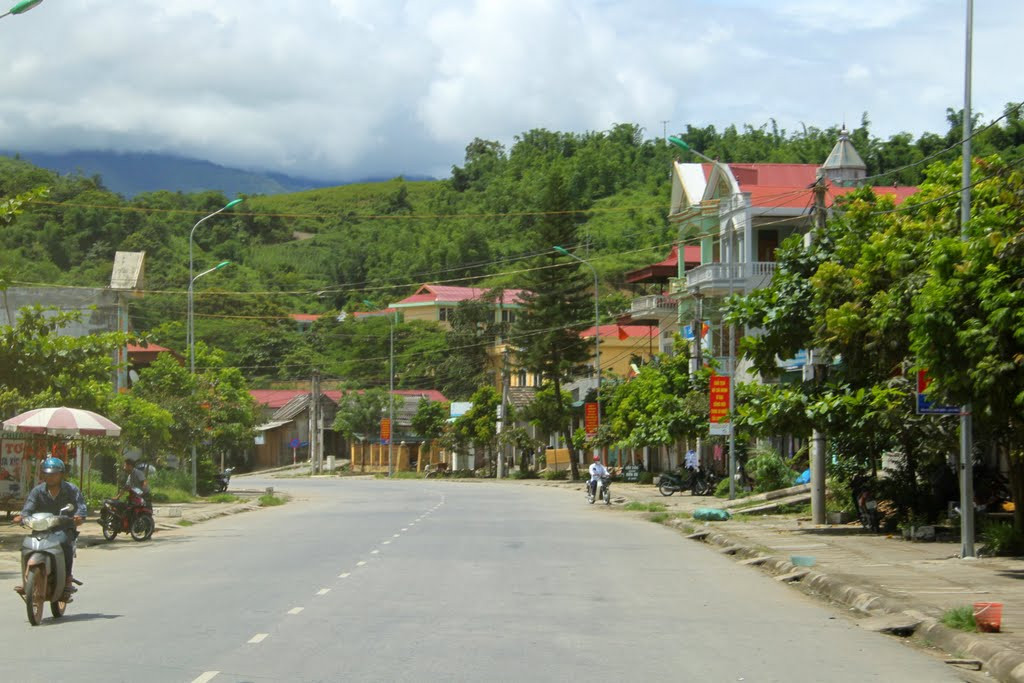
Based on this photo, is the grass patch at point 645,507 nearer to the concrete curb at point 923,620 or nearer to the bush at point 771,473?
the bush at point 771,473

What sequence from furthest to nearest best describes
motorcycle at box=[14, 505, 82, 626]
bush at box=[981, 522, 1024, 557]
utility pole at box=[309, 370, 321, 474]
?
utility pole at box=[309, 370, 321, 474]
bush at box=[981, 522, 1024, 557]
motorcycle at box=[14, 505, 82, 626]

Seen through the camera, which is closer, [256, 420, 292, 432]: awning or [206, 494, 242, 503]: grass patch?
[206, 494, 242, 503]: grass patch

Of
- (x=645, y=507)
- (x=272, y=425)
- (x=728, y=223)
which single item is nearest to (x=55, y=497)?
(x=645, y=507)

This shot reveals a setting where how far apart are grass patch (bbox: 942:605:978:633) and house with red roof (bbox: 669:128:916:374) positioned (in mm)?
30249

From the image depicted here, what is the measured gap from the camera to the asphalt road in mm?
9492

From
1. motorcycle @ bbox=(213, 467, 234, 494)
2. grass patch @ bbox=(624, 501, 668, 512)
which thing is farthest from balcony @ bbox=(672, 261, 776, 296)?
motorcycle @ bbox=(213, 467, 234, 494)

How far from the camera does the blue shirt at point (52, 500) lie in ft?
41.6

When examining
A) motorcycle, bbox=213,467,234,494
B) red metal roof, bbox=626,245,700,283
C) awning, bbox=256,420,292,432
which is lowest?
motorcycle, bbox=213,467,234,494

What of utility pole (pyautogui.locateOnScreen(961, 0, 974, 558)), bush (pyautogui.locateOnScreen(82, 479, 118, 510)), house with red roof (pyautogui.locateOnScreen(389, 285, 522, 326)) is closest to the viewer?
utility pole (pyautogui.locateOnScreen(961, 0, 974, 558))

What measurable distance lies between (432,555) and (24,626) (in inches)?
342

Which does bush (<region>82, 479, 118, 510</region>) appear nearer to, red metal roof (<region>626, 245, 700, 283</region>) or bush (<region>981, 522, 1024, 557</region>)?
bush (<region>981, 522, 1024, 557</region>)

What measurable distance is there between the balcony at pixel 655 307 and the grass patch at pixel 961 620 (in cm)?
4379

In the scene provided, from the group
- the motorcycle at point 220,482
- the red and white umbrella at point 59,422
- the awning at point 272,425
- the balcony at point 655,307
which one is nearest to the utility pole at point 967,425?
the red and white umbrella at point 59,422

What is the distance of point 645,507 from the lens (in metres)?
35.5
